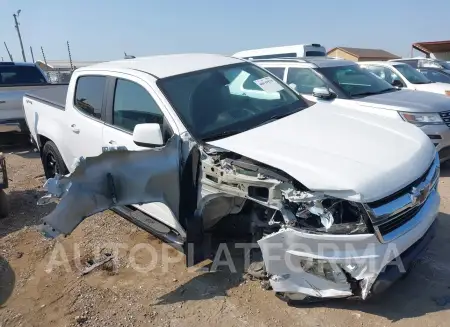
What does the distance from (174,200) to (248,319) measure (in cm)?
105

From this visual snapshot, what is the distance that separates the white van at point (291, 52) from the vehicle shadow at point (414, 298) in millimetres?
8636

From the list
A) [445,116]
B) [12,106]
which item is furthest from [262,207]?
[12,106]

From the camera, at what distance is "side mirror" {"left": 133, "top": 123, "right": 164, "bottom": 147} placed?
10.2 feet

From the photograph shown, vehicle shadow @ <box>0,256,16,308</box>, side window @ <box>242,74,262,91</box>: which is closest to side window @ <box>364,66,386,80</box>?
side window @ <box>242,74,262,91</box>

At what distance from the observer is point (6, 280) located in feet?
11.8

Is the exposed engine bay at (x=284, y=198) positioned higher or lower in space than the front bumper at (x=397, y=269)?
higher

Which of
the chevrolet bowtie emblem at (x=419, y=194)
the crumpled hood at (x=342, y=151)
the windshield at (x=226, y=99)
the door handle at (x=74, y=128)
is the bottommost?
the door handle at (x=74, y=128)

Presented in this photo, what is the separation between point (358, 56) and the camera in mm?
33438

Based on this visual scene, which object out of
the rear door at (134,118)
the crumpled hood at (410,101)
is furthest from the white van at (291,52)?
the rear door at (134,118)

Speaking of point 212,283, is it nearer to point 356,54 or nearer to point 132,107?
point 132,107

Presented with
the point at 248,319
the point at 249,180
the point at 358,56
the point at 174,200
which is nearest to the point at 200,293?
the point at 248,319

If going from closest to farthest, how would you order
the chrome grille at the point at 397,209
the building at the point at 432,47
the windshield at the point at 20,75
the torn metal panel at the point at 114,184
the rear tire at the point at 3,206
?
the chrome grille at the point at 397,209
the torn metal panel at the point at 114,184
the rear tire at the point at 3,206
the windshield at the point at 20,75
the building at the point at 432,47

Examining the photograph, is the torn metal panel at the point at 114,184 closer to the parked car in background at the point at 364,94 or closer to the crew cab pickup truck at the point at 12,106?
the parked car in background at the point at 364,94

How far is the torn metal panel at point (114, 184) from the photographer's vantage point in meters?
3.00
